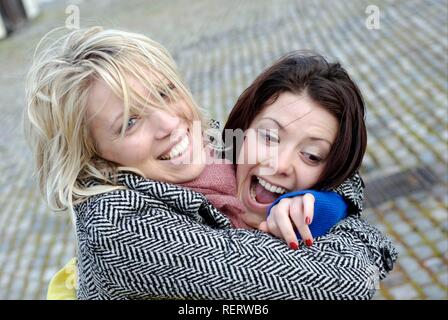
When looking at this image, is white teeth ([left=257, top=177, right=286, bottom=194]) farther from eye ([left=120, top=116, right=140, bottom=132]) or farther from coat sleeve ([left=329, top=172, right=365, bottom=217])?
eye ([left=120, top=116, right=140, bottom=132])

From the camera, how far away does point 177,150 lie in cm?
168

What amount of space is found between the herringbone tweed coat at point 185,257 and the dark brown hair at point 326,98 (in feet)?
1.09

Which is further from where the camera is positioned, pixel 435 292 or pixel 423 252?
pixel 423 252

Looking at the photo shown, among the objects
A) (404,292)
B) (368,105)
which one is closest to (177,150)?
(404,292)

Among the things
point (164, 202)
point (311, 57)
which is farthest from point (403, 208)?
point (164, 202)

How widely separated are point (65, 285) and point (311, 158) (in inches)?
39.1

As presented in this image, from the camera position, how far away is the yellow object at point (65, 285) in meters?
1.93

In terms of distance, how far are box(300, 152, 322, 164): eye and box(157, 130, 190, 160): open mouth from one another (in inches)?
14.9

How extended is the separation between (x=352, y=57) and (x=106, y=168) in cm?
623

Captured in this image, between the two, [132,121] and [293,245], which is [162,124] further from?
[293,245]

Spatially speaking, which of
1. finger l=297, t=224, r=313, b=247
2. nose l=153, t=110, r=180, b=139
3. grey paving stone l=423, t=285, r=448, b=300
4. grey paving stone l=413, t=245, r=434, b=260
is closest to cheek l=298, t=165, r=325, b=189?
finger l=297, t=224, r=313, b=247

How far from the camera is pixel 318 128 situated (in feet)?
5.78

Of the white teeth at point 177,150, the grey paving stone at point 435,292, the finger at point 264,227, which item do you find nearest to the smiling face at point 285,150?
the finger at point 264,227
